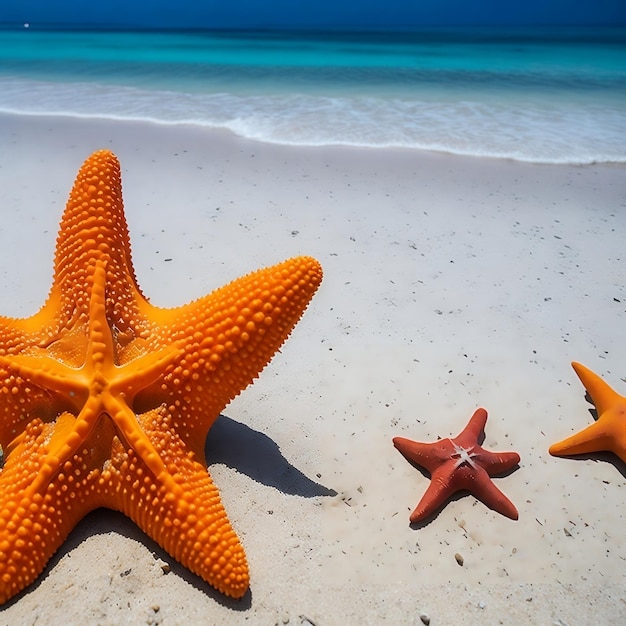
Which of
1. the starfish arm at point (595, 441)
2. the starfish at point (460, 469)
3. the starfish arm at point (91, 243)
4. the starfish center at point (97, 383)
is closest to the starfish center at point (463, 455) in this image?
the starfish at point (460, 469)

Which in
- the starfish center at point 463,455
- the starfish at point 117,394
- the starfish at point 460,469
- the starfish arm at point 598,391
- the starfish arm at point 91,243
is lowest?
the starfish at point 460,469

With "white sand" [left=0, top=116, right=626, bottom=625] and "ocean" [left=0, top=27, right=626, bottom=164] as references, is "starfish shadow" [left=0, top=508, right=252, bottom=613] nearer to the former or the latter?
"white sand" [left=0, top=116, right=626, bottom=625]

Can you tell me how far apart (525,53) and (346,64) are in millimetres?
9061

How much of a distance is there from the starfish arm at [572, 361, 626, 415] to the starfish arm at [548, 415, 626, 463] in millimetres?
116

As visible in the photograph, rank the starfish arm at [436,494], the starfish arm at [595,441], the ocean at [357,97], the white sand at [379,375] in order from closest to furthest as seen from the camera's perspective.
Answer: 1. the white sand at [379,375]
2. the starfish arm at [436,494]
3. the starfish arm at [595,441]
4. the ocean at [357,97]

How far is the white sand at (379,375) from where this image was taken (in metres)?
2.30

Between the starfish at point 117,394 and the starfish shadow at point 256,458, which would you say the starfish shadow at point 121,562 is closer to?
the starfish at point 117,394

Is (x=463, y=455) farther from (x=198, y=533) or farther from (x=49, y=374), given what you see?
(x=49, y=374)

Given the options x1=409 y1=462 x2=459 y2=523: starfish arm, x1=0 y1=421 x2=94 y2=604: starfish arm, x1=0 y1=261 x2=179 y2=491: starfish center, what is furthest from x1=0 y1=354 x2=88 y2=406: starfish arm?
x1=409 y1=462 x2=459 y2=523: starfish arm

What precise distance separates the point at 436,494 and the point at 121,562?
1.36 meters

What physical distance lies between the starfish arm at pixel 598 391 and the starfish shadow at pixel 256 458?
1492mm

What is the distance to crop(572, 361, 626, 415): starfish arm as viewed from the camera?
9.77 ft

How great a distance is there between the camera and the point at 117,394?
2.20 metres

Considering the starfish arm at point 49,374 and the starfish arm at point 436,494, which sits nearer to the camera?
the starfish arm at point 49,374
